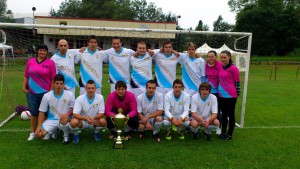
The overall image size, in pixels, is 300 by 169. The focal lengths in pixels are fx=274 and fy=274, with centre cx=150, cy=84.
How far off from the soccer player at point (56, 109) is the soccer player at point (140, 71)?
1.26 m

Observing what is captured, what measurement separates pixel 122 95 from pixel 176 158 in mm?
1389

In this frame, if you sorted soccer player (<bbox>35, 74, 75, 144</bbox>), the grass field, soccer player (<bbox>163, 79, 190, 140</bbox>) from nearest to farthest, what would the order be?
the grass field < soccer player (<bbox>35, 74, 75, 144</bbox>) < soccer player (<bbox>163, 79, 190, 140</bbox>)

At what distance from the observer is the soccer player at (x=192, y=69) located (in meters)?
5.40

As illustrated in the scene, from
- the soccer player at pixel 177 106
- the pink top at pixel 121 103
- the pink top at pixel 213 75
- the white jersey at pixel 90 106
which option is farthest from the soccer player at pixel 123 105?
the pink top at pixel 213 75

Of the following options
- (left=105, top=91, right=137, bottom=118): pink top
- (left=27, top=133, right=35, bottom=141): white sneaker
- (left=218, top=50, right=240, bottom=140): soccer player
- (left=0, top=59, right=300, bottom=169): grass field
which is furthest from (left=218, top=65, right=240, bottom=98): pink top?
(left=27, top=133, right=35, bottom=141): white sneaker

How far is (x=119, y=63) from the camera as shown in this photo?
207 inches

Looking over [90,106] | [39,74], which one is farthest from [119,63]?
[39,74]

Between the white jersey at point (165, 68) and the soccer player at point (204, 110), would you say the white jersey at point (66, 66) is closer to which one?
the white jersey at point (165, 68)

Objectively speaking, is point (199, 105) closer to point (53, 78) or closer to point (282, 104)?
point (53, 78)

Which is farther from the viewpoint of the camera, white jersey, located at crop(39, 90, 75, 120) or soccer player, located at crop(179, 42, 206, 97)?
soccer player, located at crop(179, 42, 206, 97)

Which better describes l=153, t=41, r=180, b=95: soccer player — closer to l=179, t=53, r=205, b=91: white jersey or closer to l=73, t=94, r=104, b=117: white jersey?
l=179, t=53, r=205, b=91: white jersey

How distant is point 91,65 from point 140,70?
0.94 m

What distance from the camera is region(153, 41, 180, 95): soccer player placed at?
5434 mm

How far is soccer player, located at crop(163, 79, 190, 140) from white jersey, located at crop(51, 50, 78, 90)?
180 cm
